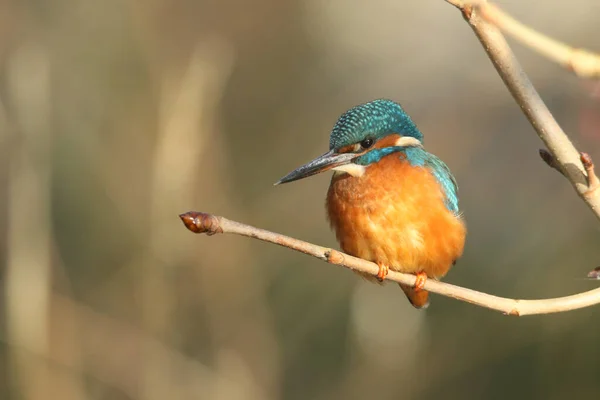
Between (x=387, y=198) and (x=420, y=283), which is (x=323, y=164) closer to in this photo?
(x=387, y=198)

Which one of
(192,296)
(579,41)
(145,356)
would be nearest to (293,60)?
(579,41)

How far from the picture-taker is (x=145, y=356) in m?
2.40

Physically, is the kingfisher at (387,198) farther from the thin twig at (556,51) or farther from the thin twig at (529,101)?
the thin twig at (556,51)

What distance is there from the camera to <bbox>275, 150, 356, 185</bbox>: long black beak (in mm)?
1596

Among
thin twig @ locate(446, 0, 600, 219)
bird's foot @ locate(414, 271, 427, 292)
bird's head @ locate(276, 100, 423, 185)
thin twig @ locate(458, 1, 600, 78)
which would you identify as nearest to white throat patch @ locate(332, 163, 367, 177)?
bird's head @ locate(276, 100, 423, 185)

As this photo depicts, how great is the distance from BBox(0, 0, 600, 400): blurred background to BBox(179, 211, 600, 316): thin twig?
1.66ft

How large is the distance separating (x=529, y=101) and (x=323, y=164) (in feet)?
2.73

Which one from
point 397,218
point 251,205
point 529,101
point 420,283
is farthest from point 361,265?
point 251,205

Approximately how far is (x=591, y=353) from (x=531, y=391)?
0.34m

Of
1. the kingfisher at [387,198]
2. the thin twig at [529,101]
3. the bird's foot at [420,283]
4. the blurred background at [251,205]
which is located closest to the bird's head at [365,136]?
the kingfisher at [387,198]

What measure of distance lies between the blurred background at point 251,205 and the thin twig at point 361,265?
0.51 metres

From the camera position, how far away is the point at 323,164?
1.72 meters

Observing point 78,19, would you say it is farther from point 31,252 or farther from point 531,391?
point 531,391

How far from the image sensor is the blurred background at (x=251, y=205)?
2299 millimetres
